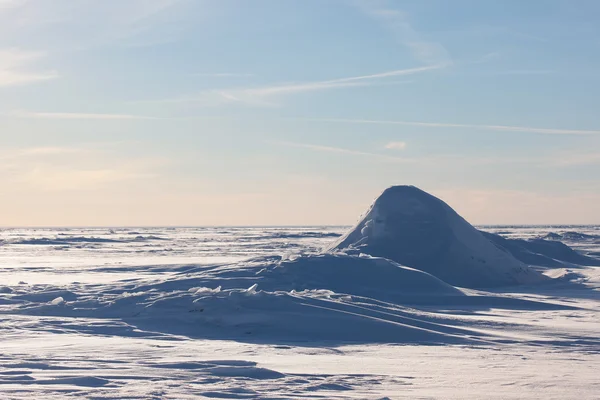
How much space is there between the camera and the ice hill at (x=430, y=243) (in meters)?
24.2

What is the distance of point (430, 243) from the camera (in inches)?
1017

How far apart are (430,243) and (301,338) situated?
14278 millimetres

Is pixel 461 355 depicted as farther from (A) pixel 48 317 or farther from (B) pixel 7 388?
(A) pixel 48 317

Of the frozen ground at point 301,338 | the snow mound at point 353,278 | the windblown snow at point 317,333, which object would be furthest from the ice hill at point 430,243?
the snow mound at point 353,278

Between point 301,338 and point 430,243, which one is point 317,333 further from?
point 430,243

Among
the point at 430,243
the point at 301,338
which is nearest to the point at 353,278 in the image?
the point at 430,243

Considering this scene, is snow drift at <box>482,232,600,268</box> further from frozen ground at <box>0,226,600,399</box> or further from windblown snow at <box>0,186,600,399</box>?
frozen ground at <box>0,226,600,399</box>

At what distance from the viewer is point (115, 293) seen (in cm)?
1828

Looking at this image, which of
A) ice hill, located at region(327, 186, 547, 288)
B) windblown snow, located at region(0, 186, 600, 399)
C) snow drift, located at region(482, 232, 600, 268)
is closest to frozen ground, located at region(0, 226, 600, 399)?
windblown snow, located at region(0, 186, 600, 399)

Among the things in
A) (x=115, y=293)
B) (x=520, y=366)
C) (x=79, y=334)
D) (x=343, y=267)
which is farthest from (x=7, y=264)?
(x=520, y=366)

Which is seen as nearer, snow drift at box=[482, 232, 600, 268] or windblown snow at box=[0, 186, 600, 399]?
windblown snow at box=[0, 186, 600, 399]

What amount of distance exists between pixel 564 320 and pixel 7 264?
27.0m

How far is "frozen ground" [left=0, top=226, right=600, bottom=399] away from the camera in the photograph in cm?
848

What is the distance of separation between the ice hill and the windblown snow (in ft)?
0.28
